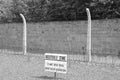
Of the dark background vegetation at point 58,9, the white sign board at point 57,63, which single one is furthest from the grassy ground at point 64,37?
the white sign board at point 57,63

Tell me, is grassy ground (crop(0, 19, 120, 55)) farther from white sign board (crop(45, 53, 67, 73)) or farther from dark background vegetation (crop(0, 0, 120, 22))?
white sign board (crop(45, 53, 67, 73))

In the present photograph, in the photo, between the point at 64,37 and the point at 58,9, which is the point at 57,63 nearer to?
the point at 64,37

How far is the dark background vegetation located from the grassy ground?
8.46ft

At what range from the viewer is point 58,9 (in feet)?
64.8

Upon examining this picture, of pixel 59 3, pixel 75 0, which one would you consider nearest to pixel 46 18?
pixel 59 3

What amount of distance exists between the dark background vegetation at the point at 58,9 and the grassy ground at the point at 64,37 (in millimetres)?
2579

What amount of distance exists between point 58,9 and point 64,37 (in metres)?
4.71

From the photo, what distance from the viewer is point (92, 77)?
Answer: 8.19 metres

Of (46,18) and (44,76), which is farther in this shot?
(46,18)

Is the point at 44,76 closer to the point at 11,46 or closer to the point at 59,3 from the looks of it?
the point at 11,46

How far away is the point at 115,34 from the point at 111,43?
0.57 metres

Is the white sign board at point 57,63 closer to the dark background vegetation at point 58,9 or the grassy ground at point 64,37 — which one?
the grassy ground at point 64,37

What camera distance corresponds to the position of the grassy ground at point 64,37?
546 inches

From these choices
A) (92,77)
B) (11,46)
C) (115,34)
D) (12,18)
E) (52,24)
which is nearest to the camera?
(92,77)
